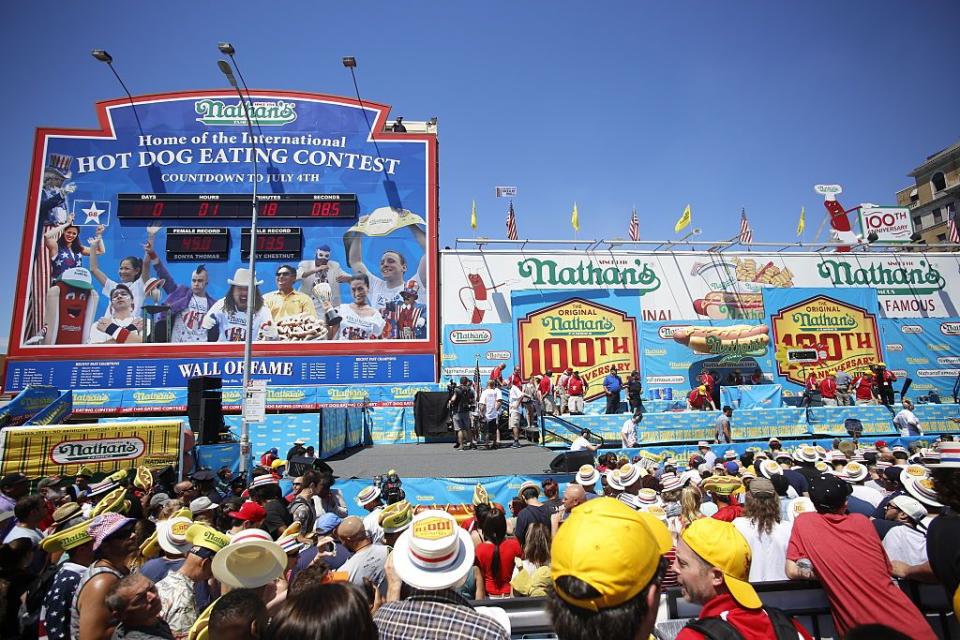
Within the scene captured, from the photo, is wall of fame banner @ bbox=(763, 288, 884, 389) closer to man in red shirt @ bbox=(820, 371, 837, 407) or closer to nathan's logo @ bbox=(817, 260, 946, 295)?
nathan's logo @ bbox=(817, 260, 946, 295)

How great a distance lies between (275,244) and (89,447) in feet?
41.4

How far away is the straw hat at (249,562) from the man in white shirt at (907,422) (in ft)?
66.3

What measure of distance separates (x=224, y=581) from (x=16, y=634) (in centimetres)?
183

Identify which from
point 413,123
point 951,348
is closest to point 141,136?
point 413,123

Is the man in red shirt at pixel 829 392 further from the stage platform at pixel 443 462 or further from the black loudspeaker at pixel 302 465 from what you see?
the black loudspeaker at pixel 302 465

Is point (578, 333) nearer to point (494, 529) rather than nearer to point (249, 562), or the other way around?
point (494, 529)

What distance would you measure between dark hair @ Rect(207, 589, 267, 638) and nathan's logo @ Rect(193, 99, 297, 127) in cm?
2526

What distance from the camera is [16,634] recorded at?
3.44 meters

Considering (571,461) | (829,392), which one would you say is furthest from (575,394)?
(829,392)

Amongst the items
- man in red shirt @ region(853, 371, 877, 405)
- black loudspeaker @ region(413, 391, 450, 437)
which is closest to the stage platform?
black loudspeaker @ region(413, 391, 450, 437)

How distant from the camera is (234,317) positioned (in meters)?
22.2

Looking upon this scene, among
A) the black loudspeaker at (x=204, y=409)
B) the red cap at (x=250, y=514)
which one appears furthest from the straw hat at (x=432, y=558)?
the black loudspeaker at (x=204, y=409)

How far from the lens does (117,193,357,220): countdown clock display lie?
74.1ft

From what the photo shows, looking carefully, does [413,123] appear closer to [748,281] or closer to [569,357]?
[569,357]
